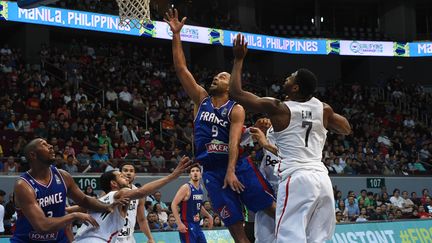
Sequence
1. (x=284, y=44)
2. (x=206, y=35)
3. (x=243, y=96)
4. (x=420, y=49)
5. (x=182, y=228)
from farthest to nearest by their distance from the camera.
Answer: (x=420, y=49), (x=284, y=44), (x=206, y=35), (x=182, y=228), (x=243, y=96)

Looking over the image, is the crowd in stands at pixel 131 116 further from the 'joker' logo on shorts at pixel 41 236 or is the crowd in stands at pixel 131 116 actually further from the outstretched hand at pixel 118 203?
the 'joker' logo on shorts at pixel 41 236

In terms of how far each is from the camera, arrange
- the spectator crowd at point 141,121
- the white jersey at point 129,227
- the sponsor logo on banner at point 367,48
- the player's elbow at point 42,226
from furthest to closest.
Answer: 1. the sponsor logo on banner at point 367,48
2. the spectator crowd at point 141,121
3. the white jersey at point 129,227
4. the player's elbow at point 42,226

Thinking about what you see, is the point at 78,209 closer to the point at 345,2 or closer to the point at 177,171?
the point at 177,171

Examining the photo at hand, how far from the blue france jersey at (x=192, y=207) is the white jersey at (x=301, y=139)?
4476mm

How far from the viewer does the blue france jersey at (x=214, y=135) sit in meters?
6.45

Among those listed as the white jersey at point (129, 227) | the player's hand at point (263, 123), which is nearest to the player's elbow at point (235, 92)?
the player's hand at point (263, 123)

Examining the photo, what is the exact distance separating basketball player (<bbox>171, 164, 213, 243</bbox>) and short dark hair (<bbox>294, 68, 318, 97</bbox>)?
4224 mm

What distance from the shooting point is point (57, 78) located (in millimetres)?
21031

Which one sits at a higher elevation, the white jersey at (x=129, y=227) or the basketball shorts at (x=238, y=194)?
the basketball shorts at (x=238, y=194)

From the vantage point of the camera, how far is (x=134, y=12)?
33.2ft

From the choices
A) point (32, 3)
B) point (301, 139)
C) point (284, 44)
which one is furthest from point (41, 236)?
point (284, 44)

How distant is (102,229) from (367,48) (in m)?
24.6

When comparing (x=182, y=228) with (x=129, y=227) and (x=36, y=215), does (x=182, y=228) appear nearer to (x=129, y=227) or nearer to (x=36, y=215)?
(x=129, y=227)

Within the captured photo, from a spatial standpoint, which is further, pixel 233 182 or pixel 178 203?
pixel 178 203
